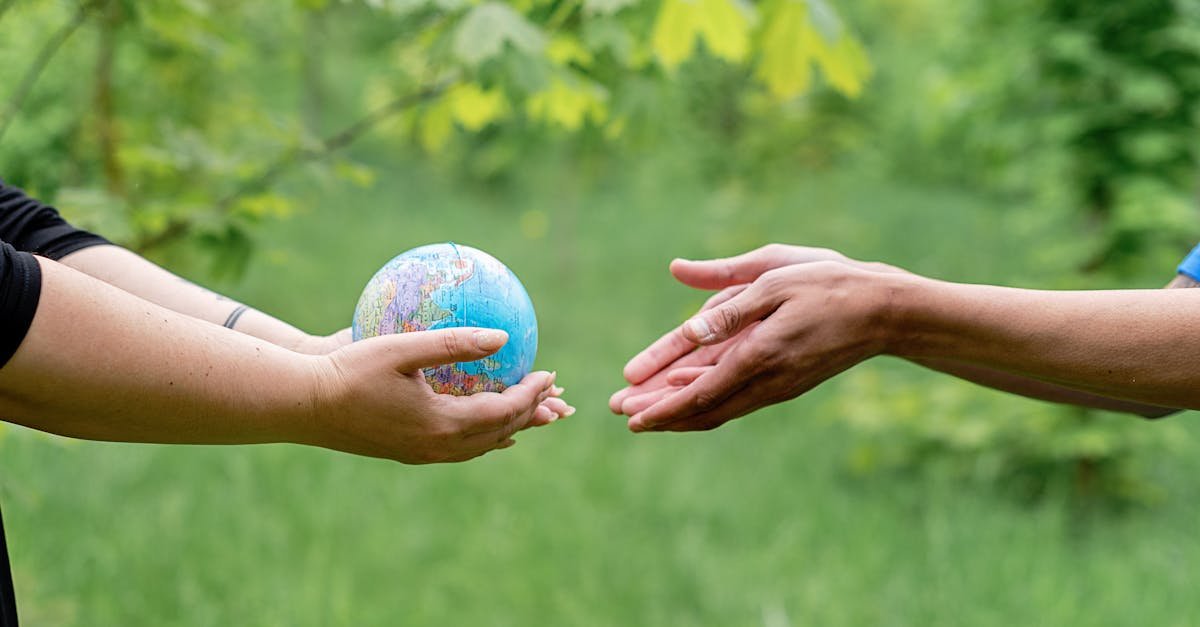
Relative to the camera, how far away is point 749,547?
4.53 meters

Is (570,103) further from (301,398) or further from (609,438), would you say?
(609,438)

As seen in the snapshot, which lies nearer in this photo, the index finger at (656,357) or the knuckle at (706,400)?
the knuckle at (706,400)

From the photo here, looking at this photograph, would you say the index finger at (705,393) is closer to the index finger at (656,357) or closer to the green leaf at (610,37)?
the index finger at (656,357)

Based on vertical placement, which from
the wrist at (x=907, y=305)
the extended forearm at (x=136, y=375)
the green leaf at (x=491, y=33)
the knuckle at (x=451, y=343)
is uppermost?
the green leaf at (x=491, y=33)

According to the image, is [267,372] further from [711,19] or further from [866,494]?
[866,494]

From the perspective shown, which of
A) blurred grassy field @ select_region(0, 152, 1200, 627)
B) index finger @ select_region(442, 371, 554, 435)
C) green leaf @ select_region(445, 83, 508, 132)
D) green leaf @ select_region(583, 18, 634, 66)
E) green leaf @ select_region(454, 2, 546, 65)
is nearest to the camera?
index finger @ select_region(442, 371, 554, 435)

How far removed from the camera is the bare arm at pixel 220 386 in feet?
3.98

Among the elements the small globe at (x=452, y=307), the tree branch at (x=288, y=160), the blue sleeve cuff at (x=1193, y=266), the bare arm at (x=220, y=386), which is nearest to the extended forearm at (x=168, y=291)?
the small globe at (x=452, y=307)

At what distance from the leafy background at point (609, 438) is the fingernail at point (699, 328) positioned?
0.63m

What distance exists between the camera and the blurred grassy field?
3.90 m

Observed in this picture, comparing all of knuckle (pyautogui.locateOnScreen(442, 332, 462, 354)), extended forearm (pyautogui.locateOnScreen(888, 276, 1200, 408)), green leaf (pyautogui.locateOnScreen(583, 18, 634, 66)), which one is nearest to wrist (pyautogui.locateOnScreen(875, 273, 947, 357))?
extended forearm (pyautogui.locateOnScreen(888, 276, 1200, 408))

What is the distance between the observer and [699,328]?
6.21 ft

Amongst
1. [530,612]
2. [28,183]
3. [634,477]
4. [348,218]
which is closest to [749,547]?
[634,477]

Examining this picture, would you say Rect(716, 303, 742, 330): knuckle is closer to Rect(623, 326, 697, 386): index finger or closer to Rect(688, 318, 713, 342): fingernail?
Rect(688, 318, 713, 342): fingernail
